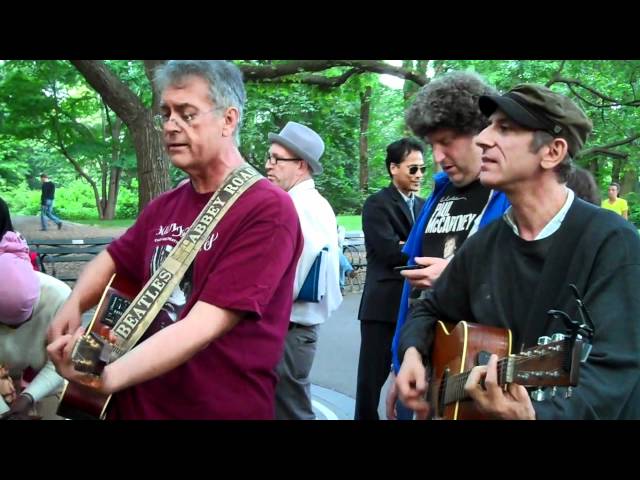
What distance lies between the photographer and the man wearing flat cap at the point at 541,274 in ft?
5.68

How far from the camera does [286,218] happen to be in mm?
2082

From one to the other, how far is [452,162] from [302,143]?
139 centimetres

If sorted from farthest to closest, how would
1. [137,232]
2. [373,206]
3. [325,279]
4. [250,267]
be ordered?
[373,206] < [325,279] < [137,232] < [250,267]

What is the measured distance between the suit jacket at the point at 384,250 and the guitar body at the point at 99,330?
2.14m

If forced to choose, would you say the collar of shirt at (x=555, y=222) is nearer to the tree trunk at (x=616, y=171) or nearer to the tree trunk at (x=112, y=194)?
the tree trunk at (x=616, y=171)

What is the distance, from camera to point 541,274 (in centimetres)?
193

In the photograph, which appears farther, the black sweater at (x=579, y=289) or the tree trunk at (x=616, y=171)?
the tree trunk at (x=616, y=171)

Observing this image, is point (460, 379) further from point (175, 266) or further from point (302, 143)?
point (302, 143)

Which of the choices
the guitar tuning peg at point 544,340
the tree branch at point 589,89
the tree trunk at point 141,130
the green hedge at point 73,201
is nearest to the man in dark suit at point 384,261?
the guitar tuning peg at point 544,340

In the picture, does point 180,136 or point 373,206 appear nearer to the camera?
point 180,136
